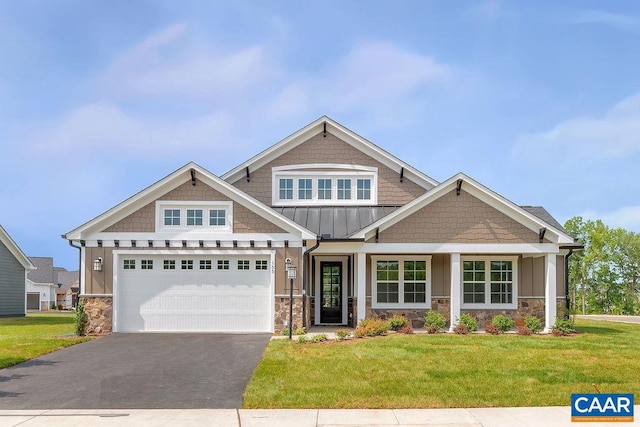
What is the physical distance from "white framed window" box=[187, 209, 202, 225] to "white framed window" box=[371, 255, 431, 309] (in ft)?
18.0

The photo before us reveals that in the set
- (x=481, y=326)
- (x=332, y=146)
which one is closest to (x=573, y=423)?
(x=481, y=326)

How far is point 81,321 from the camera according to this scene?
16609 millimetres

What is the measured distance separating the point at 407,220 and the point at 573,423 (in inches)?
405

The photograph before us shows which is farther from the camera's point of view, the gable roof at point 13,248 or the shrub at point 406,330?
the gable roof at point 13,248

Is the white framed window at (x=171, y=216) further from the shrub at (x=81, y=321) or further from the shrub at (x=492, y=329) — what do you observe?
the shrub at (x=492, y=329)

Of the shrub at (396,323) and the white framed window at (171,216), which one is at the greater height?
the white framed window at (171,216)

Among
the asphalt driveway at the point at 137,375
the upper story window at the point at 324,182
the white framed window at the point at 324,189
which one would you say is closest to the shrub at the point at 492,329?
the upper story window at the point at 324,182

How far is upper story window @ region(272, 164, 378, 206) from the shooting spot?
20.3 m

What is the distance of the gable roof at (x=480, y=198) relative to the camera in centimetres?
1697

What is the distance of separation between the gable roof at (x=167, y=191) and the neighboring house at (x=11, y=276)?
52.5 ft

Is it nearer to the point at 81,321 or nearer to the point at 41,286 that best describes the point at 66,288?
the point at 41,286

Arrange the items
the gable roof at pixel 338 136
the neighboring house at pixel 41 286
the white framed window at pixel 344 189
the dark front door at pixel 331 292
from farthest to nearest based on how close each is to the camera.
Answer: the neighboring house at pixel 41 286 → the white framed window at pixel 344 189 → the gable roof at pixel 338 136 → the dark front door at pixel 331 292

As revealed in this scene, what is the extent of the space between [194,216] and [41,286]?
41.4 m

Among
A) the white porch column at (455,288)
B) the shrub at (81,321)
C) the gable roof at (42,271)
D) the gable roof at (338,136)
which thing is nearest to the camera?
the shrub at (81,321)
